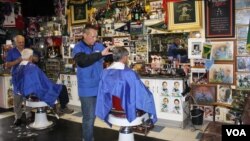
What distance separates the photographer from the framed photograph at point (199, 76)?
3832 mm

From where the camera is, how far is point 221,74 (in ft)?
12.2

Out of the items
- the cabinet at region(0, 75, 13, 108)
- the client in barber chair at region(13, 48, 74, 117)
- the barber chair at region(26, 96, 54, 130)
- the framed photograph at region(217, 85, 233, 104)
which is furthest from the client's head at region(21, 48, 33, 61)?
the framed photograph at region(217, 85, 233, 104)

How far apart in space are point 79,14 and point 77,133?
262cm

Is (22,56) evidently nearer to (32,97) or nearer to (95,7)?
(32,97)

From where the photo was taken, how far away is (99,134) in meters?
3.48

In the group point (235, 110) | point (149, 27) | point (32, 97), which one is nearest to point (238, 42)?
point (235, 110)

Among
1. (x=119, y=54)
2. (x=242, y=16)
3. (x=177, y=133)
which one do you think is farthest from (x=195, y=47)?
(x=119, y=54)

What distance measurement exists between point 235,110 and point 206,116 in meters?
1.09

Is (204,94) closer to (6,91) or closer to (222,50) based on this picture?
(222,50)

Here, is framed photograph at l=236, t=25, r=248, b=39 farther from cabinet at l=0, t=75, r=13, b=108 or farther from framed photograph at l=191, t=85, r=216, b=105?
cabinet at l=0, t=75, r=13, b=108

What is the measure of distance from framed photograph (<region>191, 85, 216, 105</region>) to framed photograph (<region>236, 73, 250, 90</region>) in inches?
14.1

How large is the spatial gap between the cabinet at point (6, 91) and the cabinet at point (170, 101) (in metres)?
3.02

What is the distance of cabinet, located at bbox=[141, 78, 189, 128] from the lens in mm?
3639

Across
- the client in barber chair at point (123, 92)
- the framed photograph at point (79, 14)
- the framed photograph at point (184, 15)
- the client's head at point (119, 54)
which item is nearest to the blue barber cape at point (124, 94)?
the client in barber chair at point (123, 92)
